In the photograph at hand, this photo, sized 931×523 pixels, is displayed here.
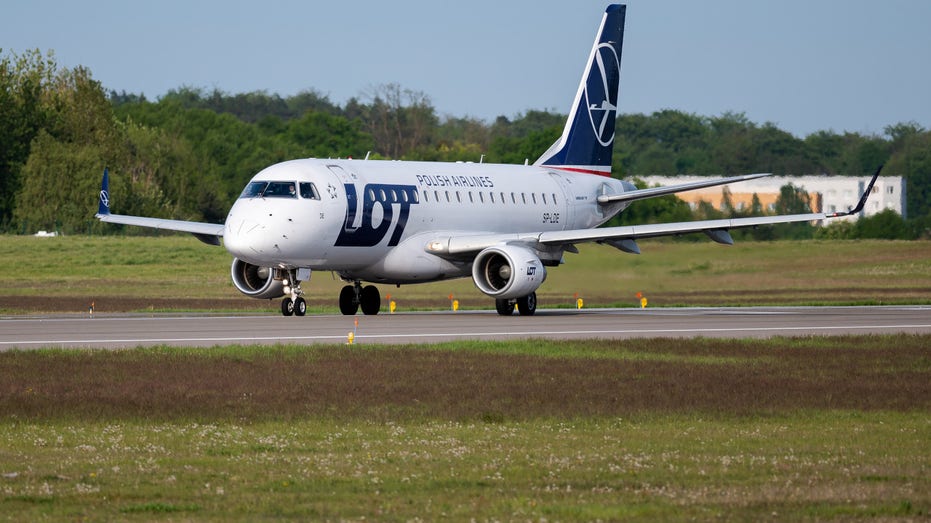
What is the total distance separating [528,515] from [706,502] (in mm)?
1545

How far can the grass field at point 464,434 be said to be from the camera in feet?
40.6

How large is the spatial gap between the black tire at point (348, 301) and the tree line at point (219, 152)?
2173 cm

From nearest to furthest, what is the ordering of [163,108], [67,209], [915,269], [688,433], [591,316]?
1. [688,433]
2. [591,316]
3. [915,269]
4. [67,209]
5. [163,108]

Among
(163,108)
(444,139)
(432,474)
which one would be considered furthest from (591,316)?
(444,139)

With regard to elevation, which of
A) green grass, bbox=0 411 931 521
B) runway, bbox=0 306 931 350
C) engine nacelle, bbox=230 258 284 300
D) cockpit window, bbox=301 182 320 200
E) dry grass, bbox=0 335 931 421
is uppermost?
cockpit window, bbox=301 182 320 200

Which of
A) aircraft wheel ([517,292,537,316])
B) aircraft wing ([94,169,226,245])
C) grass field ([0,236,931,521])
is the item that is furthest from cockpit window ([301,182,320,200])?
grass field ([0,236,931,521])

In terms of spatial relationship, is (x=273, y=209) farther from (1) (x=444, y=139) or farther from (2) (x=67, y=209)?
(1) (x=444, y=139)

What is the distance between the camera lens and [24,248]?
3029 inches

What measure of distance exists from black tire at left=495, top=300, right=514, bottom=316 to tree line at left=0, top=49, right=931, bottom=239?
20.1m

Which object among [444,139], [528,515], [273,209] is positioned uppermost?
[444,139]

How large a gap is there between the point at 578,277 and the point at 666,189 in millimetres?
3711

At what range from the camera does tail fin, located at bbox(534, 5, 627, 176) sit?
153 ft

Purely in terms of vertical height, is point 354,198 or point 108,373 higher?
point 354,198

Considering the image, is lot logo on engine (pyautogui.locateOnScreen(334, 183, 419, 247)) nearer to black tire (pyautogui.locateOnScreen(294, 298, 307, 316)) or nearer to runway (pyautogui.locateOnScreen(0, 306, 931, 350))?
runway (pyautogui.locateOnScreen(0, 306, 931, 350))
